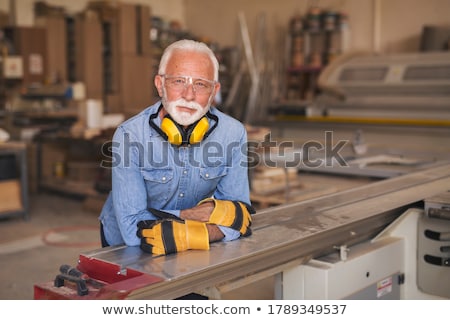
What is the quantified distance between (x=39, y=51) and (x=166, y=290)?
6.06 m

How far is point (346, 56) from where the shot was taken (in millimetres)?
5793

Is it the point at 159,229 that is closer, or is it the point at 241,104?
the point at 159,229

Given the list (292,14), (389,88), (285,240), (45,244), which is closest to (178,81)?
(285,240)

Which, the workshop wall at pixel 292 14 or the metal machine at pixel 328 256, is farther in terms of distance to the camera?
the workshop wall at pixel 292 14

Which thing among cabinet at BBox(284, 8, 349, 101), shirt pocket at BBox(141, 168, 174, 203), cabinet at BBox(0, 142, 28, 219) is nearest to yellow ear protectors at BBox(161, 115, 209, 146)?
shirt pocket at BBox(141, 168, 174, 203)

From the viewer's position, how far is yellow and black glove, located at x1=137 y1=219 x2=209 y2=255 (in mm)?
1503

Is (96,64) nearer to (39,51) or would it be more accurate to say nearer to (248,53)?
(39,51)

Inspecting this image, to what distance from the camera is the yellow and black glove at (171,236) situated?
4.93 feet

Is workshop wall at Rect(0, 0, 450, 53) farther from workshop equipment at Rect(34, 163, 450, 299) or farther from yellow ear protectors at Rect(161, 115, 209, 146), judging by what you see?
yellow ear protectors at Rect(161, 115, 209, 146)

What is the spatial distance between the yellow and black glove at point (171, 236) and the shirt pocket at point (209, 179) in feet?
0.65

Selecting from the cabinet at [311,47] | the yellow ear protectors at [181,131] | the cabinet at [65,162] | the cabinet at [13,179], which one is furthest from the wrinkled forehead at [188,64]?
the cabinet at [311,47]

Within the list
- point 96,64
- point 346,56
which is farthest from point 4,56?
point 346,56

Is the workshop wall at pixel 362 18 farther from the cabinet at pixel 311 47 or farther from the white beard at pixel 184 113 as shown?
the white beard at pixel 184 113
